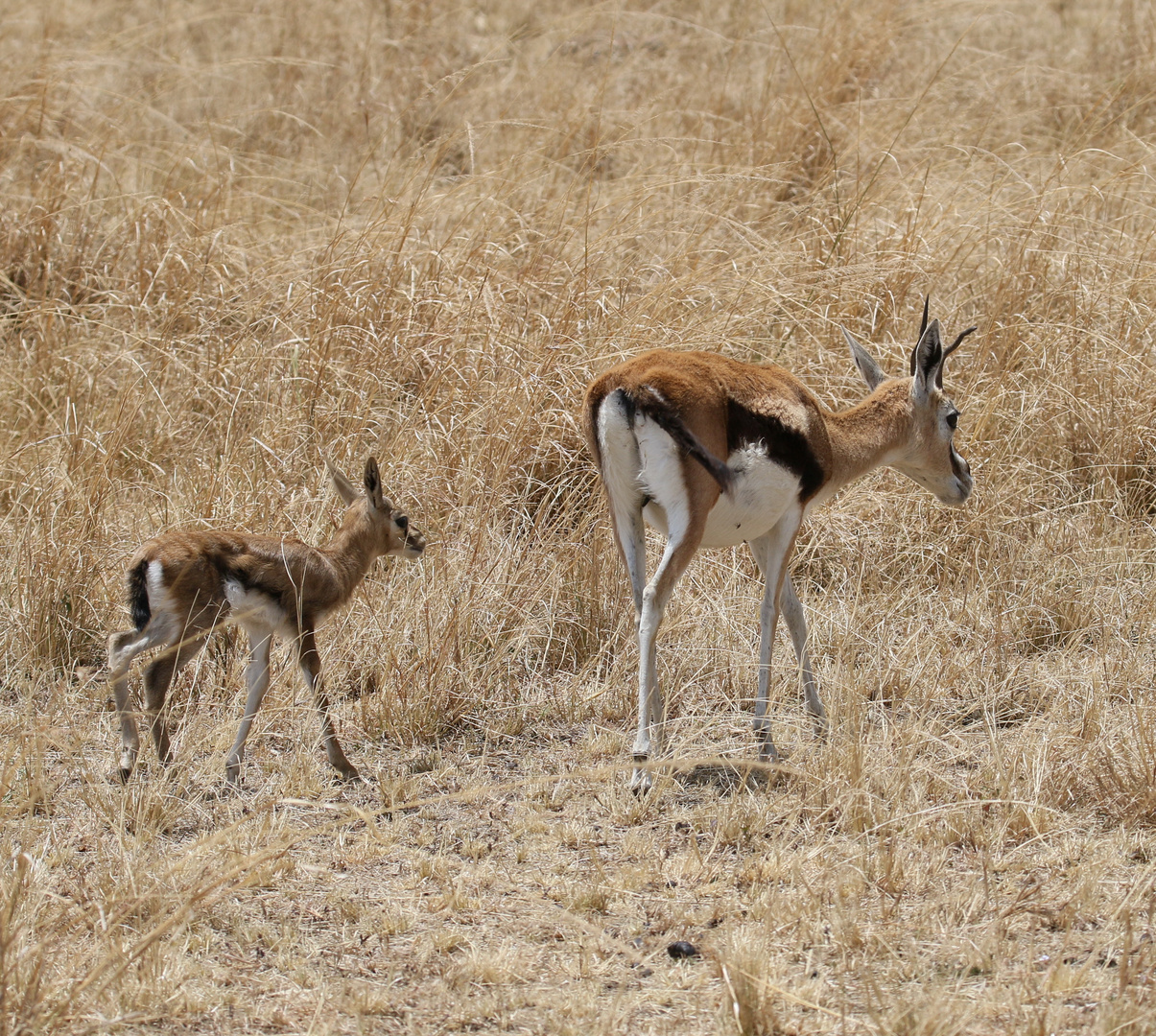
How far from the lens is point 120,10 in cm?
1398

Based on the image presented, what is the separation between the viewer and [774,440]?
202 inches

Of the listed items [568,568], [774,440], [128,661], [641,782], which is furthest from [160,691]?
[774,440]

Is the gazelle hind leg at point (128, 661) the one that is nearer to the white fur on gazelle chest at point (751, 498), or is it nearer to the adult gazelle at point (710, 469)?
the adult gazelle at point (710, 469)

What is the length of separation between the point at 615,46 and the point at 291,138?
126 inches

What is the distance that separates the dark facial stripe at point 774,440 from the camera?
5070 millimetres

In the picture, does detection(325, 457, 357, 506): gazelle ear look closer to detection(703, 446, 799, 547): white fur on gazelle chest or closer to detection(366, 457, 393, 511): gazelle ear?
detection(366, 457, 393, 511): gazelle ear

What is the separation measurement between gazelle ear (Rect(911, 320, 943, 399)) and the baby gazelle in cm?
231

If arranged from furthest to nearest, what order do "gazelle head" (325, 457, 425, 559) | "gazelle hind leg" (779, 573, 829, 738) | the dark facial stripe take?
"gazelle head" (325, 457, 425, 559), "gazelle hind leg" (779, 573, 829, 738), the dark facial stripe

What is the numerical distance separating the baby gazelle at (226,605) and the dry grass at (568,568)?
0.64 ft

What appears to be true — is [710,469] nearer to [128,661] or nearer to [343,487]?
[343,487]

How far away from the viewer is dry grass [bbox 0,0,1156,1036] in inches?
148

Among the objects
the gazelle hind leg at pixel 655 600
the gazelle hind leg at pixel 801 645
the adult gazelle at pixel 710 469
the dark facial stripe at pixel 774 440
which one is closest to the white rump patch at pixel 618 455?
the adult gazelle at pixel 710 469

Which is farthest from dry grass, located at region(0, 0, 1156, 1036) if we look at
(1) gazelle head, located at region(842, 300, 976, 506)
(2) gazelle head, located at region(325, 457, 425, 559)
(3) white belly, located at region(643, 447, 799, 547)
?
(3) white belly, located at region(643, 447, 799, 547)

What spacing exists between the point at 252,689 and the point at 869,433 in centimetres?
266
